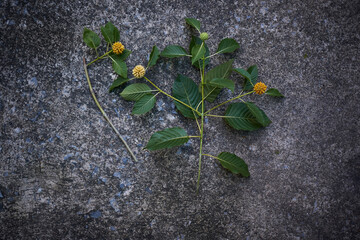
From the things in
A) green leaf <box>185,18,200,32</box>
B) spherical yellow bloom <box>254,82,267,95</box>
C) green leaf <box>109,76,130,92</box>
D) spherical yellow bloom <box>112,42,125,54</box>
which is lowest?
green leaf <box>109,76,130,92</box>

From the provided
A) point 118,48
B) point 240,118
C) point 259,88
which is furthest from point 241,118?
point 118,48

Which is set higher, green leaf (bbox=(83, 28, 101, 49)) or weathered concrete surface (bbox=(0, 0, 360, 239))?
green leaf (bbox=(83, 28, 101, 49))

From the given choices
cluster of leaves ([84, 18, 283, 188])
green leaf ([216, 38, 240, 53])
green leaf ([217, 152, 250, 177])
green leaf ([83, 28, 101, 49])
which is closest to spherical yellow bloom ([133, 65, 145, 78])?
cluster of leaves ([84, 18, 283, 188])

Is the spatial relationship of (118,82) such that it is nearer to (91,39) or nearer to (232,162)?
(91,39)

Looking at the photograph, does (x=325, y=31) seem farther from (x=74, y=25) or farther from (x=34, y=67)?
(x=34, y=67)

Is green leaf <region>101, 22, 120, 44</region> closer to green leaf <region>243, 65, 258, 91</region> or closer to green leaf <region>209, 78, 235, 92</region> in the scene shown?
green leaf <region>209, 78, 235, 92</region>

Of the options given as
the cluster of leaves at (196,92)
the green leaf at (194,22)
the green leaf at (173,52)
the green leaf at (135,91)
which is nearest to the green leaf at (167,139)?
the cluster of leaves at (196,92)
